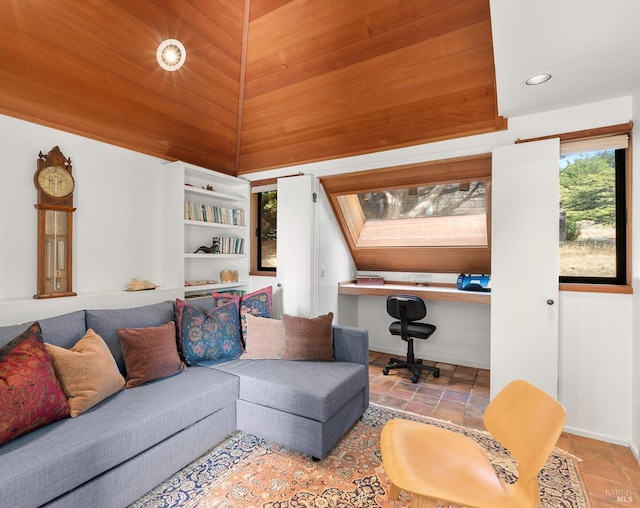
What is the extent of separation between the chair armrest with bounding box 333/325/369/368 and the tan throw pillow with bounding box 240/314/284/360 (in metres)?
0.46

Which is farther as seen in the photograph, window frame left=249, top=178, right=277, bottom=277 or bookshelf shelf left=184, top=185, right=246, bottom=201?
window frame left=249, top=178, right=277, bottom=277

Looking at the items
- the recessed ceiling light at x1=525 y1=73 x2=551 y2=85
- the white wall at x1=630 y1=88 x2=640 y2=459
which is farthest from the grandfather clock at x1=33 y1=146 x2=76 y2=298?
the white wall at x1=630 y1=88 x2=640 y2=459

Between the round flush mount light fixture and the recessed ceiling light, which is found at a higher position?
the round flush mount light fixture

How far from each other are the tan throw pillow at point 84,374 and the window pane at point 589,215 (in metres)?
3.31

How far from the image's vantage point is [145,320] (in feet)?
8.23

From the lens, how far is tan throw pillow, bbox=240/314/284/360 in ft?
8.81

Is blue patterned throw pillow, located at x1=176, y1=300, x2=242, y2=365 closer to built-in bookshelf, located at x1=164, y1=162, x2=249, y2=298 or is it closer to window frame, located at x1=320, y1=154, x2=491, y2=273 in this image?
built-in bookshelf, located at x1=164, y1=162, x2=249, y2=298

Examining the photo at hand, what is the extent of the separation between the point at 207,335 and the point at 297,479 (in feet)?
4.04

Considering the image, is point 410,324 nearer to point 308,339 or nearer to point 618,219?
point 308,339

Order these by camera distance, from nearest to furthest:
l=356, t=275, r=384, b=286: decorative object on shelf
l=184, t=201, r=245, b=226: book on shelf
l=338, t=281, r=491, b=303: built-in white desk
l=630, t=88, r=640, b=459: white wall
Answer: l=630, t=88, r=640, b=459: white wall
l=338, t=281, r=491, b=303: built-in white desk
l=184, t=201, r=245, b=226: book on shelf
l=356, t=275, r=384, b=286: decorative object on shelf

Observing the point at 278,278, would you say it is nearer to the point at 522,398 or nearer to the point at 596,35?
the point at 522,398

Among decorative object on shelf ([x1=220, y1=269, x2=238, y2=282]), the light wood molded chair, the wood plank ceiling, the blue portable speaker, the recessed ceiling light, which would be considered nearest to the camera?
the light wood molded chair

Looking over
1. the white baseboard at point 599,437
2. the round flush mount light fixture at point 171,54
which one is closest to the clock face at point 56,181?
the round flush mount light fixture at point 171,54

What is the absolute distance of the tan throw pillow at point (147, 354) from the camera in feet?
7.13
